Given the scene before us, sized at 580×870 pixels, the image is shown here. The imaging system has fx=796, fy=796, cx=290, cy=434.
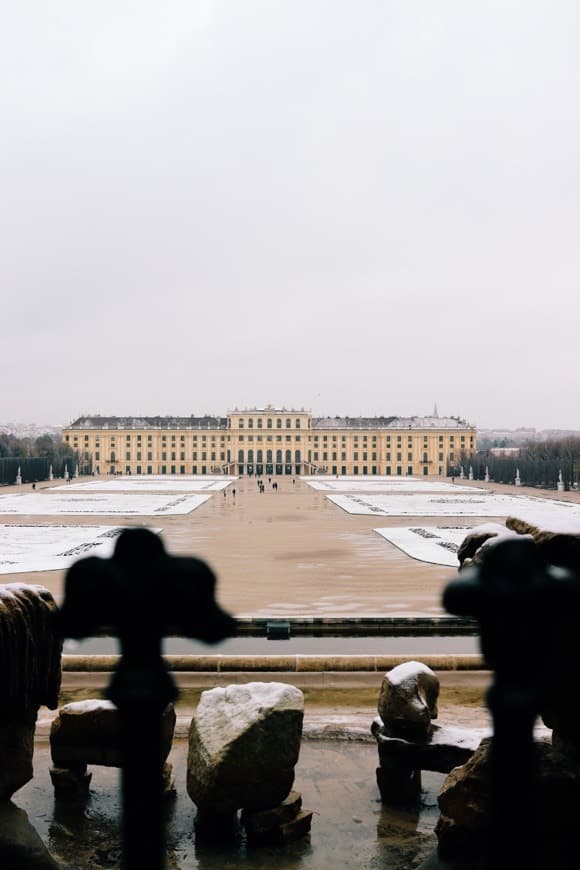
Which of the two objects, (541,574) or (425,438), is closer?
(541,574)

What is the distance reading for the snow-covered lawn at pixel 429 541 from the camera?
26.7 metres

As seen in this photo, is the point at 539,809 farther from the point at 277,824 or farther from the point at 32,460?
the point at 32,460

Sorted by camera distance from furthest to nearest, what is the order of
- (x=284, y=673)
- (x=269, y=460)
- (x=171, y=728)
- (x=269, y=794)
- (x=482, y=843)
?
1. (x=269, y=460)
2. (x=284, y=673)
3. (x=171, y=728)
4. (x=269, y=794)
5. (x=482, y=843)

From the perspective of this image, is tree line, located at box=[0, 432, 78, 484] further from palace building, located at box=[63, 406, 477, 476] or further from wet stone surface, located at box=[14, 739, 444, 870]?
wet stone surface, located at box=[14, 739, 444, 870]

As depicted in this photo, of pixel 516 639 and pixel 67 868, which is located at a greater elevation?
pixel 516 639

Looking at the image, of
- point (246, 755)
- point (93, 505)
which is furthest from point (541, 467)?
point (246, 755)

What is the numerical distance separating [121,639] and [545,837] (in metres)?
3.81

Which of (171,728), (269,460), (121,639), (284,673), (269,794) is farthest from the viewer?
(269,460)

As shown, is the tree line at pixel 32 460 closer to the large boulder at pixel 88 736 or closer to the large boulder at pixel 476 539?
the large boulder at pixel 88 736

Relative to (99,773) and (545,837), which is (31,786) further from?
(545,837)

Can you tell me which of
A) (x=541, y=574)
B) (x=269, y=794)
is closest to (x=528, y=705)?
(x=541, y=574)

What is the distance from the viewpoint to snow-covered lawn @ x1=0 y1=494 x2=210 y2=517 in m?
47.1

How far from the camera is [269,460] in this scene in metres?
159

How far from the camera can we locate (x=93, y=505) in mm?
53469
